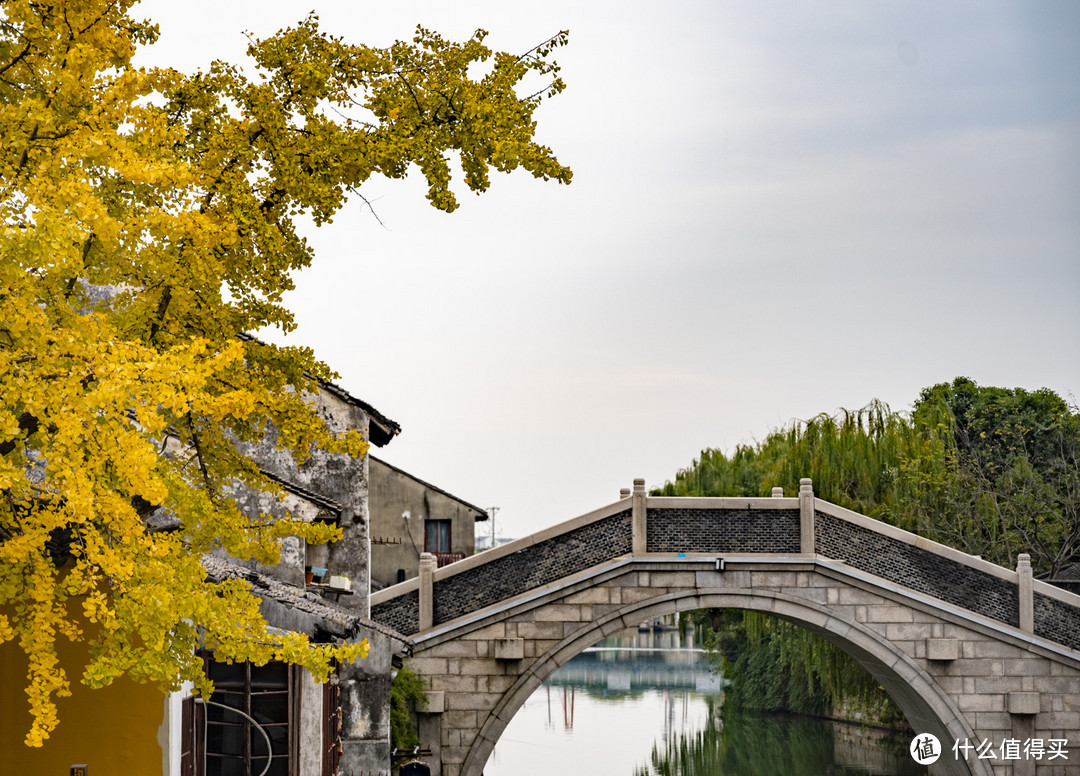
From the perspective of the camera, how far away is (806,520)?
55.4ft

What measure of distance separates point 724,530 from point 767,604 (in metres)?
1.15

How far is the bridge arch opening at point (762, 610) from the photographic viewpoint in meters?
16.6

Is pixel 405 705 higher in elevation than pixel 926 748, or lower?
higher

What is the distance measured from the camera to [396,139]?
6.36 meters

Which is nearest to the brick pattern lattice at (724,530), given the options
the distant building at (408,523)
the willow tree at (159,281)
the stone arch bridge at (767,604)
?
the stone arch bridge at (767,604)

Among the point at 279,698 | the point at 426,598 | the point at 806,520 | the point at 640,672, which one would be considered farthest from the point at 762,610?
the point at 640,672

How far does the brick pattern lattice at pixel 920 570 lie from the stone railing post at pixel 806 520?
0.14 metres

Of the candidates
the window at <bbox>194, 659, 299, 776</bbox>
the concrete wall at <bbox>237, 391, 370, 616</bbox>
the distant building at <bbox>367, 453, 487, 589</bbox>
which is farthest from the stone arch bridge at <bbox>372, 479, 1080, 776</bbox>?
the distant building at <bbox>367, 453, 487, 589</bbox>

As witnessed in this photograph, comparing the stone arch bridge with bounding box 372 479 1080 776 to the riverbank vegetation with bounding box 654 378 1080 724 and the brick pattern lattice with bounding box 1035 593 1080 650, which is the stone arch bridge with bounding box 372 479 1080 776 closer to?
the brick pattern lattice with bounding box 1035 593 1080 650

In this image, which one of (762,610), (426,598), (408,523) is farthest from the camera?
(408,523)

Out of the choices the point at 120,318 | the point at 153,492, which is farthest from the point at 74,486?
the point at 120,318

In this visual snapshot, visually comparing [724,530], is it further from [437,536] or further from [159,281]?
[437,536]

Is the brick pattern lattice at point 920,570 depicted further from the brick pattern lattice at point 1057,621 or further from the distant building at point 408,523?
the distant building at point 408,523

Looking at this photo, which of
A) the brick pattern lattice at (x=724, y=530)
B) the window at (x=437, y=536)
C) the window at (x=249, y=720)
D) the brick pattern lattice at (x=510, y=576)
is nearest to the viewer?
the window at (x=249, y=720)
